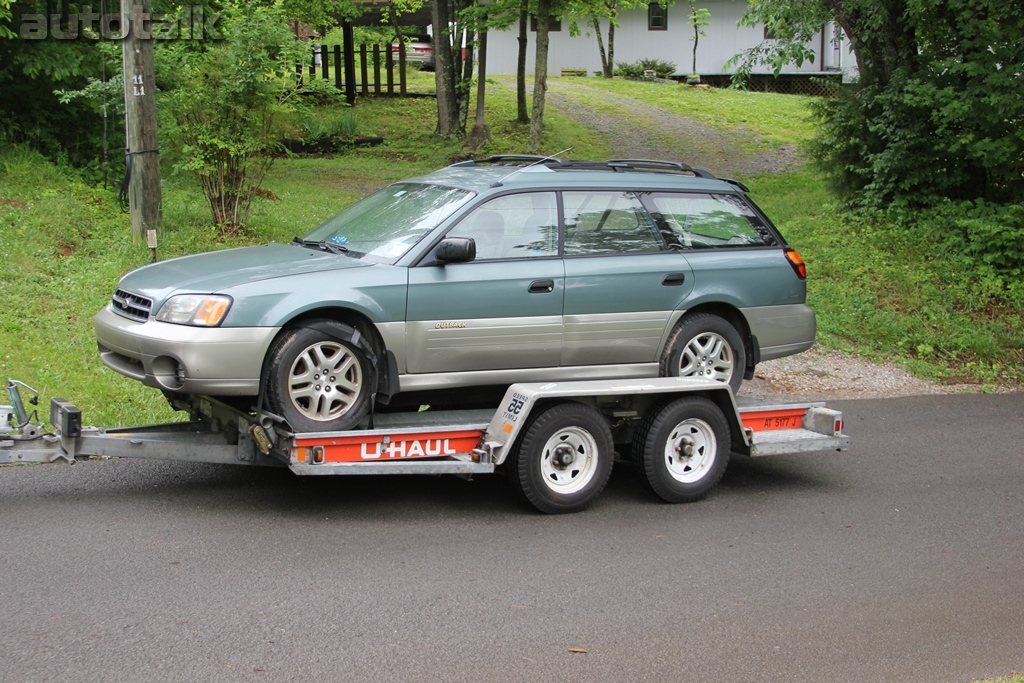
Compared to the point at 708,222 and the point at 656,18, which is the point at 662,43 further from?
the point at 708,222

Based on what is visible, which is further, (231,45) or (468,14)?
(468,14)

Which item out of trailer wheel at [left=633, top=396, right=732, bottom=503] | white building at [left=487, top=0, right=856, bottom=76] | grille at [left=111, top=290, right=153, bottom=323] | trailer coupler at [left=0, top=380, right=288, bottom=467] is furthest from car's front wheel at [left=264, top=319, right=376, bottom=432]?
white building at [left=487, top=0, right=856, bottom=76]

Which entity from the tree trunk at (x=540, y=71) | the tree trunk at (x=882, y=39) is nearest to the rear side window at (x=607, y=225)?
the tree trunk at (x=882, y=39)

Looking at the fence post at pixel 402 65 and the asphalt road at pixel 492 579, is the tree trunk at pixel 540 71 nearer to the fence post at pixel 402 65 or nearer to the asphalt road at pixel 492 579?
the fence post at pixel 402 65

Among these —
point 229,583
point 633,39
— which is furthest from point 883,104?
point 633,39

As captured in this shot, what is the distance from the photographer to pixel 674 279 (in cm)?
744

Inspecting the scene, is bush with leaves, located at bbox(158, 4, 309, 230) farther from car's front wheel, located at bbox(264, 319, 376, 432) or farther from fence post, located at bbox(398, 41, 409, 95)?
fence post, located at bbox(398, 41, 409, 95)

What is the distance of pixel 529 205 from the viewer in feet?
23.7

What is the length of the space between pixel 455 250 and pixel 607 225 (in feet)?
4.38

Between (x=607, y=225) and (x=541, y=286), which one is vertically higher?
(x=607, y=225)

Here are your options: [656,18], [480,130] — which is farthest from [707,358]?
[656,18]

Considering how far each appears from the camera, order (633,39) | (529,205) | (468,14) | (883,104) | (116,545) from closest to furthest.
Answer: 1. (116,545)
2. (529,205)
3. (883,104)
4. (468,14)
5. (633,39)

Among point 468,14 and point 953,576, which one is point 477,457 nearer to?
point 953,576

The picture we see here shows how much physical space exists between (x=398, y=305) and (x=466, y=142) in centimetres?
1653
